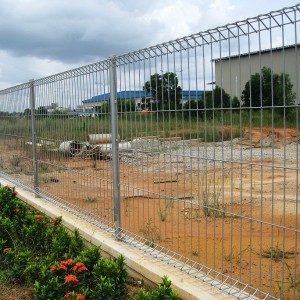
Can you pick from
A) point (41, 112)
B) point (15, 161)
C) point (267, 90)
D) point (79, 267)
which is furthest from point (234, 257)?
point (15, 161)

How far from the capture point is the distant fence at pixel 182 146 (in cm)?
337

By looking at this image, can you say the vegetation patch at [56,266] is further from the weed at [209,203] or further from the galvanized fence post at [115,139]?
the weed at [209,203]

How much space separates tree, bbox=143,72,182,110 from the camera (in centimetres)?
430

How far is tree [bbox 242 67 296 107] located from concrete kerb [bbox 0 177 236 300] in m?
1.59

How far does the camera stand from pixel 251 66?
11.3 ft

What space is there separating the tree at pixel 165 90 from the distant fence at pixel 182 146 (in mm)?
11

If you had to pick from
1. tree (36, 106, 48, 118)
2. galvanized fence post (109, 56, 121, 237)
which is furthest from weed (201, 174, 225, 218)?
tree (36, 106, 48, 118)

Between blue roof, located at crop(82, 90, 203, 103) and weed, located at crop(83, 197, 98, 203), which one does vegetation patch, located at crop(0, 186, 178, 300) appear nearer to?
weed, located at crop(83, 197, 98, 203)

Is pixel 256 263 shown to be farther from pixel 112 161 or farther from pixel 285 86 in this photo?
pixel 285 86

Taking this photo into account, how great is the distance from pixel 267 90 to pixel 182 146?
1.22m

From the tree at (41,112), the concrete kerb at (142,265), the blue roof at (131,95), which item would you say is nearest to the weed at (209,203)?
the concrete kerb at (142,265)

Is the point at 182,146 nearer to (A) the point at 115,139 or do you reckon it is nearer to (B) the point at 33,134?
(A) the point at 115,139

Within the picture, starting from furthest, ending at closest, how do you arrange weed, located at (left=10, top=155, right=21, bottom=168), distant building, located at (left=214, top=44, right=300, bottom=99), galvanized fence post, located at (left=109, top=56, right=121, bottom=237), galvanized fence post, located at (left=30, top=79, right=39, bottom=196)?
weed, located at (left=10, top=155, right=21, bottom=168) < galvanized fence post, located at (left=30, top=79, right=39, bottom=196) < galvanized fence post, located at (left=109, top=56, right=121, bottom=237) < distant building, located at (left=214, top=44, right=300, bottom=99)

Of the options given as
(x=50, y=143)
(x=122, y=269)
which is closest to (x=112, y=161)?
(x=122, y=269)
